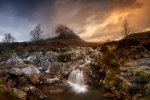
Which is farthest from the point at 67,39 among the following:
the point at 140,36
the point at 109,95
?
the point at 109,95

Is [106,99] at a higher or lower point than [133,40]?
lower

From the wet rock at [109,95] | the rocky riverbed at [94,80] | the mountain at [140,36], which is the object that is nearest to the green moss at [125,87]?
the rocky riverbed at [94,80]

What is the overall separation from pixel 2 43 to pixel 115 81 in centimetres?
4734

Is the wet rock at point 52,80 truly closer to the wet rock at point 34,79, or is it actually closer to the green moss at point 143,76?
the wet rock at point 34,79

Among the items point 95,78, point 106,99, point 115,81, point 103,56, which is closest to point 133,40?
point 103,56

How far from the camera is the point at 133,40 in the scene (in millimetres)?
40250

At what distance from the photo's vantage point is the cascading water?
25266 millimetres

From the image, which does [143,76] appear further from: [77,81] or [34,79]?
[34,79]

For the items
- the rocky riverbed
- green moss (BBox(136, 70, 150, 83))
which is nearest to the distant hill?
the rocky riverbed

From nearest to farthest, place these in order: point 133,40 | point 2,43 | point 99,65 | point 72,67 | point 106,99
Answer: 1. point 106,99
2. point 99,65
3. point 72,67
4. point 133,40
5. point 2,43

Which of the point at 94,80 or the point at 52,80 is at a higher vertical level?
the point at 52,80

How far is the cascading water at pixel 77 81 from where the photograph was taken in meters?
25.3

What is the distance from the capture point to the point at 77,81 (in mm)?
27594

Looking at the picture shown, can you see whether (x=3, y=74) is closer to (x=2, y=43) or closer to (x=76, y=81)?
(x=76, y=81)
